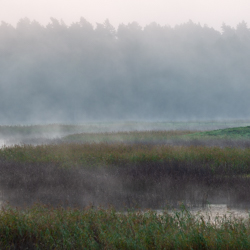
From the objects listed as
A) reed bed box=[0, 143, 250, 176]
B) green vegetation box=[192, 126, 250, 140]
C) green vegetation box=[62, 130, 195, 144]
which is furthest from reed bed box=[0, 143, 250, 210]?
green vegetation box=[192, 126, 250, 140]

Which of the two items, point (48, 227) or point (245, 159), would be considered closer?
point (48, 227)

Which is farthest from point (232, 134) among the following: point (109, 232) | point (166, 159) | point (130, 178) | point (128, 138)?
point (109, 232)

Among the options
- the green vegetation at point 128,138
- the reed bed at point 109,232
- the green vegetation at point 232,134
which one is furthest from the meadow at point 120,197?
the green vegetation at point 128,138

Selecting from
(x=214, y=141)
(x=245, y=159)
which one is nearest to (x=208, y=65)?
(x=214, y=141)

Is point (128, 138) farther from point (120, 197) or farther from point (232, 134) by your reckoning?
point (120, 197)

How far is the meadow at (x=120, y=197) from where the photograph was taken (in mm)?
6289

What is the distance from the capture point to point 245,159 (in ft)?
51.3

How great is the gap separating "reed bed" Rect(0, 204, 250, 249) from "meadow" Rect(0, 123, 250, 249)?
16 mm

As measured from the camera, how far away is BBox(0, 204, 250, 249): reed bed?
19.5 ft

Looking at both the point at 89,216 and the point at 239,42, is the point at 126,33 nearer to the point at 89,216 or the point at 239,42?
the point at 239,42

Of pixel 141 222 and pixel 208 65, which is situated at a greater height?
pixel 208 65

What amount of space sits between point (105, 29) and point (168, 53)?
15577 mm

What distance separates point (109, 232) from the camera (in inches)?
262

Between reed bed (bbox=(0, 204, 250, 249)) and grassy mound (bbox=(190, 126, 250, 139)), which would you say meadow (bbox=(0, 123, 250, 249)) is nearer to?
reed bed (bbox=(0, 204, 250, 249))
